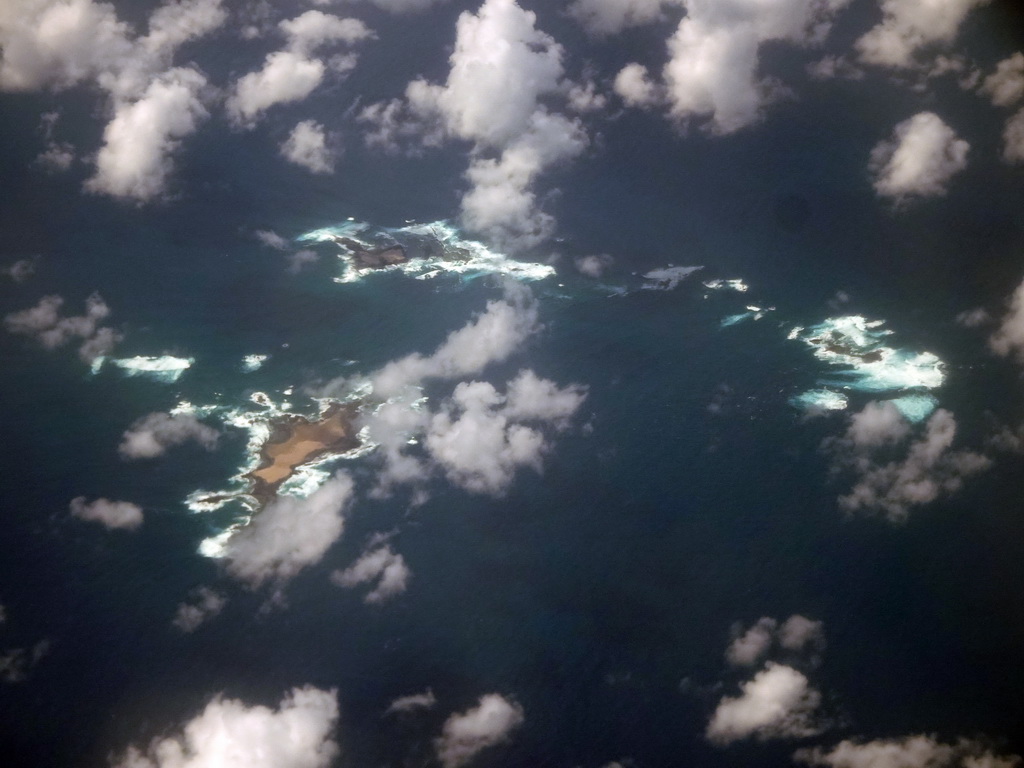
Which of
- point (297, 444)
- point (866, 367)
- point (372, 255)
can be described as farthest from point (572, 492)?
point (372, 255)

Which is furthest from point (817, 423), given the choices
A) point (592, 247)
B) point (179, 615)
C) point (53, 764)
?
point (53, 764)

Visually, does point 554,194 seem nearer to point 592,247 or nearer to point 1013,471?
point 592,247

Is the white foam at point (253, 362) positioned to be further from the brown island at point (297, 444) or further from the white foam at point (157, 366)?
the brown island at point (297, 444)

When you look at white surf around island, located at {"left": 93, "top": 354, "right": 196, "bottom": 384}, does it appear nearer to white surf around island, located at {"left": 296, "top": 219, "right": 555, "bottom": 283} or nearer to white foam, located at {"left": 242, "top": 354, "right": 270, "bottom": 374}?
white foam, located at {"left": 242, "top": 354, "right": 270, "bottom": 374}

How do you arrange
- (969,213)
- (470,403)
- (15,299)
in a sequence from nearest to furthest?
(470,403) → (15,299) → (969,213)

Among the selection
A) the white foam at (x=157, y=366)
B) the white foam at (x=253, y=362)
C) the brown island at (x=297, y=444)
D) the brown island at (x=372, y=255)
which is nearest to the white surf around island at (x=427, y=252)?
the brown island at (x=372, y=255)
